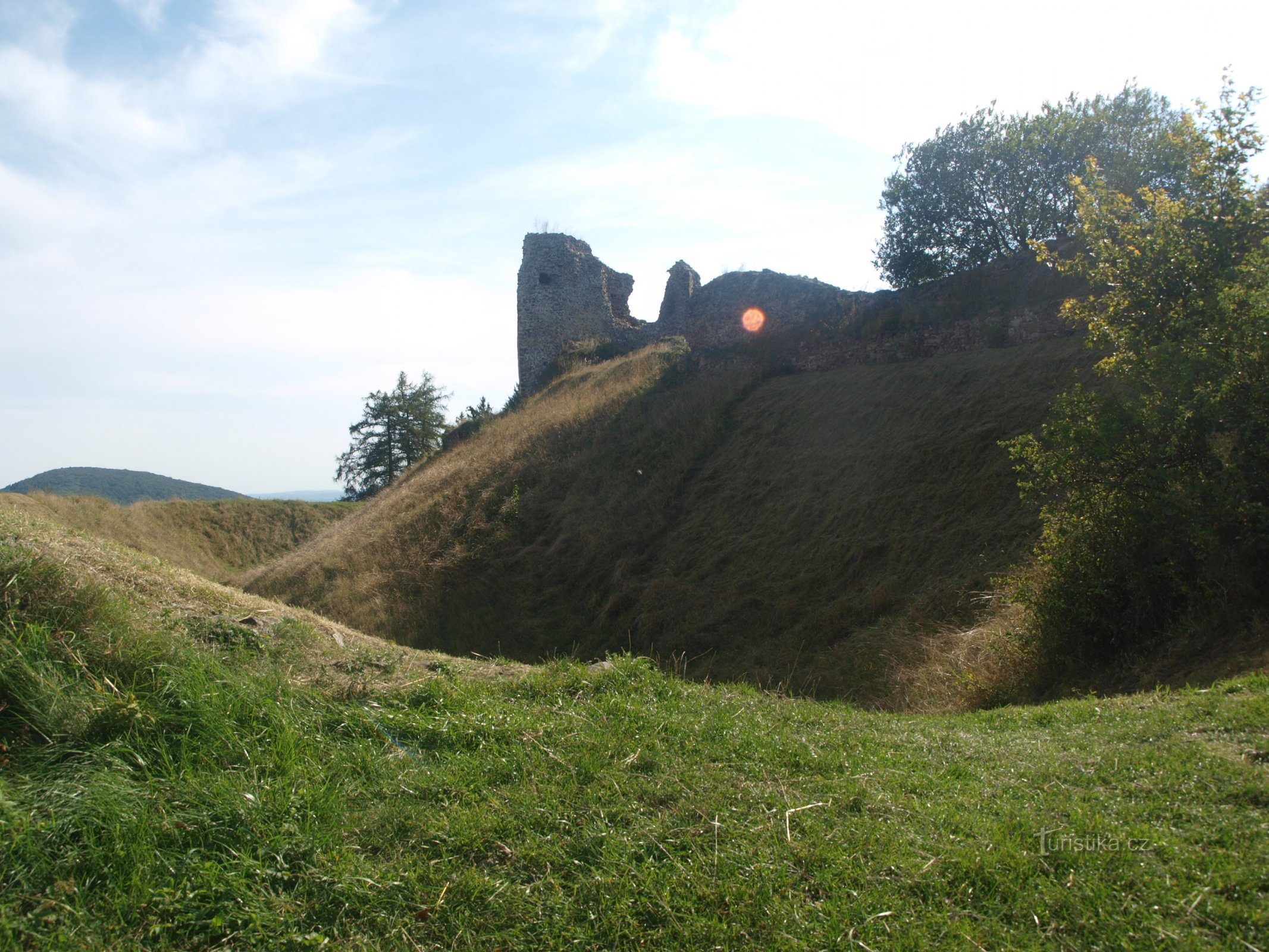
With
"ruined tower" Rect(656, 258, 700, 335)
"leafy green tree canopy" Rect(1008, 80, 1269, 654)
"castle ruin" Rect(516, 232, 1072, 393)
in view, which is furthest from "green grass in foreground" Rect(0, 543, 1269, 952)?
"ruined tower" Rect(656, 258, 700, 335)

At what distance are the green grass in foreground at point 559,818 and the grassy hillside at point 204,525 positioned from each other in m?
21.6

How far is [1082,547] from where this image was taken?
22.0 feet

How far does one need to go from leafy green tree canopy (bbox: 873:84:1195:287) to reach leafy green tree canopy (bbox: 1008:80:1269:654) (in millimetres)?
13350

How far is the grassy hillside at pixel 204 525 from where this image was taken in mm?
24344

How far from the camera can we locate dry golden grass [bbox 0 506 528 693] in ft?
16.0

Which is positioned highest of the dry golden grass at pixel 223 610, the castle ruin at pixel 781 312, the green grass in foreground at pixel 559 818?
the castle ruin at pixel 781 312

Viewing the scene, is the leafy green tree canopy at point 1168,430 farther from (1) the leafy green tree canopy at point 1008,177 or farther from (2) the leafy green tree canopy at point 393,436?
(2) the leafy green tree canopy at point 393,436

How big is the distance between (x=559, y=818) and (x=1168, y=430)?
5.77m

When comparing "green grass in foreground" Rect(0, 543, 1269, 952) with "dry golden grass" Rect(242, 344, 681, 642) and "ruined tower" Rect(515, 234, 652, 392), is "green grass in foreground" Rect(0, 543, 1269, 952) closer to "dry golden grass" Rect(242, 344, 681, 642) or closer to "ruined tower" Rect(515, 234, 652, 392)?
"dry golden grass" Rect(242, 344, 681, 642)

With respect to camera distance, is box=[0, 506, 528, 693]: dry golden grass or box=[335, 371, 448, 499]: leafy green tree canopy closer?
box=[0, 506, 528, 693]: dry golden grass

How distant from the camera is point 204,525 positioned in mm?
28172

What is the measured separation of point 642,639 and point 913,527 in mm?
4403

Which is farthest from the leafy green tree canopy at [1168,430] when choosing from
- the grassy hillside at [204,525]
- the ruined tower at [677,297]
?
the grassy hillside at [204,525]

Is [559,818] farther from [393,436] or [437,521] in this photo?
[393,436]
